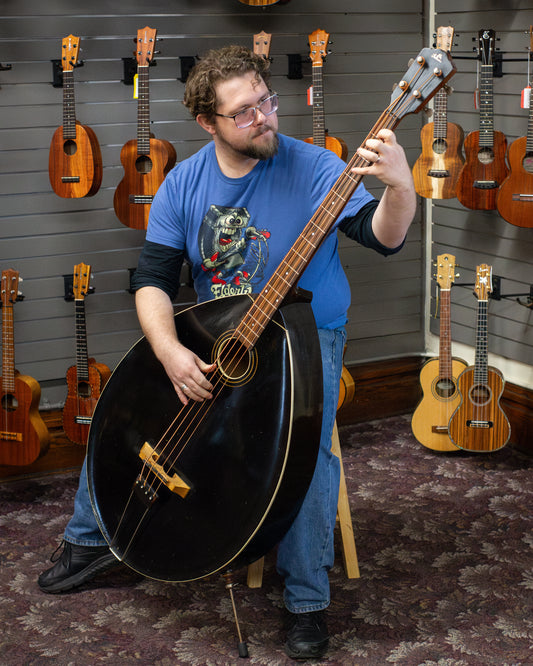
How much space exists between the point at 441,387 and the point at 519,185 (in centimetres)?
88

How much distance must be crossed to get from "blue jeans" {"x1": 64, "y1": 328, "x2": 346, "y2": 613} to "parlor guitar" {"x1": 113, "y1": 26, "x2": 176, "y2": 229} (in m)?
1.21

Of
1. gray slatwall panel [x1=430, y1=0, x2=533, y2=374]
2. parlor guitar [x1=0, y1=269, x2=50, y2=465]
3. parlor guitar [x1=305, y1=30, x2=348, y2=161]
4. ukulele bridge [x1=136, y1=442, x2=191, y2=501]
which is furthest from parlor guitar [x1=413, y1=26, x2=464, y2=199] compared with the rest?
ukulele bridge [x1=136, y1=442, x2=191, y2=501]

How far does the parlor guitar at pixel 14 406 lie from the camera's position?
10.0 ft

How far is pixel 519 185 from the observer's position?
3.03 metres

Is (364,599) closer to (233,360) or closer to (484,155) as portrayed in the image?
(233,360)

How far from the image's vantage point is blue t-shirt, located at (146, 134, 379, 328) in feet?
7.01

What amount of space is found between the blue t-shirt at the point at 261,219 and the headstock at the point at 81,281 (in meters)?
0.98

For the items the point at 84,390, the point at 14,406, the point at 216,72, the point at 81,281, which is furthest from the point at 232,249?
the point at 14,406

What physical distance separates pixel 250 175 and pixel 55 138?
118 centimetres

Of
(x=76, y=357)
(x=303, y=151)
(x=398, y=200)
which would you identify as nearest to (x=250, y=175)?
(x=303, y=151)

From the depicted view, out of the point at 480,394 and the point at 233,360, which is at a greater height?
the point at 233,360

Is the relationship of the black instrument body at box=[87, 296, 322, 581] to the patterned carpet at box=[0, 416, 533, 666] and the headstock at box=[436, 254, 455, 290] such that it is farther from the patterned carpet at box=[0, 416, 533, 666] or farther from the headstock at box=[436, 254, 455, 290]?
the headstock at box=[436, 254, 455, 290]

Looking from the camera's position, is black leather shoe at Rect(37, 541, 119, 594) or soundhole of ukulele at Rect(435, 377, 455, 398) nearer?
black leather shoe at Rect(37, 541, 119, 594)

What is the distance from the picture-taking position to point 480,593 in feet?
7.66
